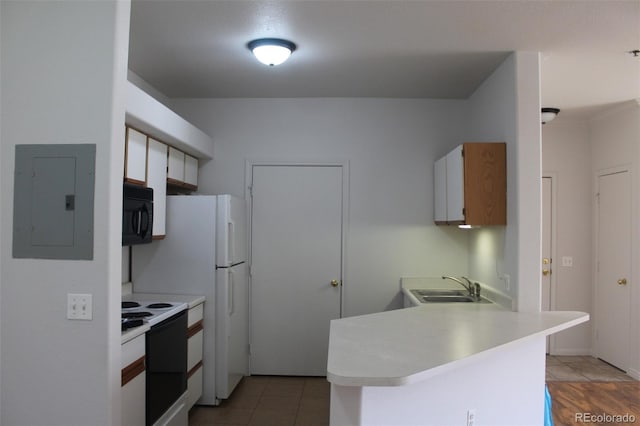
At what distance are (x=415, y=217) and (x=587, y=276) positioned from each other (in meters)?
2.30

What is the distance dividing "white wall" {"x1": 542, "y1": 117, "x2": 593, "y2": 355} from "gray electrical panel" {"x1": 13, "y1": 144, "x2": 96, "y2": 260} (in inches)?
186

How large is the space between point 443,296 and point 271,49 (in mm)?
2433

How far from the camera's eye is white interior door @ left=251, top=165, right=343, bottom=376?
4.17 m

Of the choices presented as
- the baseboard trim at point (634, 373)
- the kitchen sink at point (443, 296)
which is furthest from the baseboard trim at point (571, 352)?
the kitchen sink at point (443, 296)

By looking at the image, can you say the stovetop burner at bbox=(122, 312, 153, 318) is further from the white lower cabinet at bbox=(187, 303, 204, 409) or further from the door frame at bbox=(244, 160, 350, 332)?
the door frame at bbox=(244, 160, 350, 332)

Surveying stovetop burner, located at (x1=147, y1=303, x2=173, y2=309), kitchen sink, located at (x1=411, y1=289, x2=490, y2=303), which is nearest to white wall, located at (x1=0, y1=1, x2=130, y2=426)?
stovetop burner, located at (x1=147, y1=303, x2=173, y2=309)

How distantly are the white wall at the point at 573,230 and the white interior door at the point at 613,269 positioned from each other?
0.47 feet

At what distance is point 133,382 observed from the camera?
92.4 inches

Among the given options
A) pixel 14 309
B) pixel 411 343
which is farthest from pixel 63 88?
pixel 411 343

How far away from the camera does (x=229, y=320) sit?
359 cm

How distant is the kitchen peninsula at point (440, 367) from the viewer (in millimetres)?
1848

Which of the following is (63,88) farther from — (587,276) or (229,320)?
(587,276)

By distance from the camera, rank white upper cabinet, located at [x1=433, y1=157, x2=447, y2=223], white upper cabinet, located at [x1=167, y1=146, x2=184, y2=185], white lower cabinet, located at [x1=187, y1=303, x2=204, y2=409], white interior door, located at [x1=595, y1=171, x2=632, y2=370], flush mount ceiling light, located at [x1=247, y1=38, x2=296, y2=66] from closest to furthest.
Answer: flush mount ceiling light, located at [x1=247, y1=38, x2=296, y2=66], white lower cabinet, located at [x1=187, y1=303, x2=204, y2=409], white upper cabinet, located at [x1=167, y1=146, x2=184, y2=185], white upper cabinet, located at [x1=433, y1=157, x2=447, y2=223], white interior door, located at [x1=595, y1=171, x2=632, y2=370]

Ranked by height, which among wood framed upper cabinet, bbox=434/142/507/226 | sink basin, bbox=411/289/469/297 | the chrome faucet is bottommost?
sink basin, bbox=411/289/469/297
